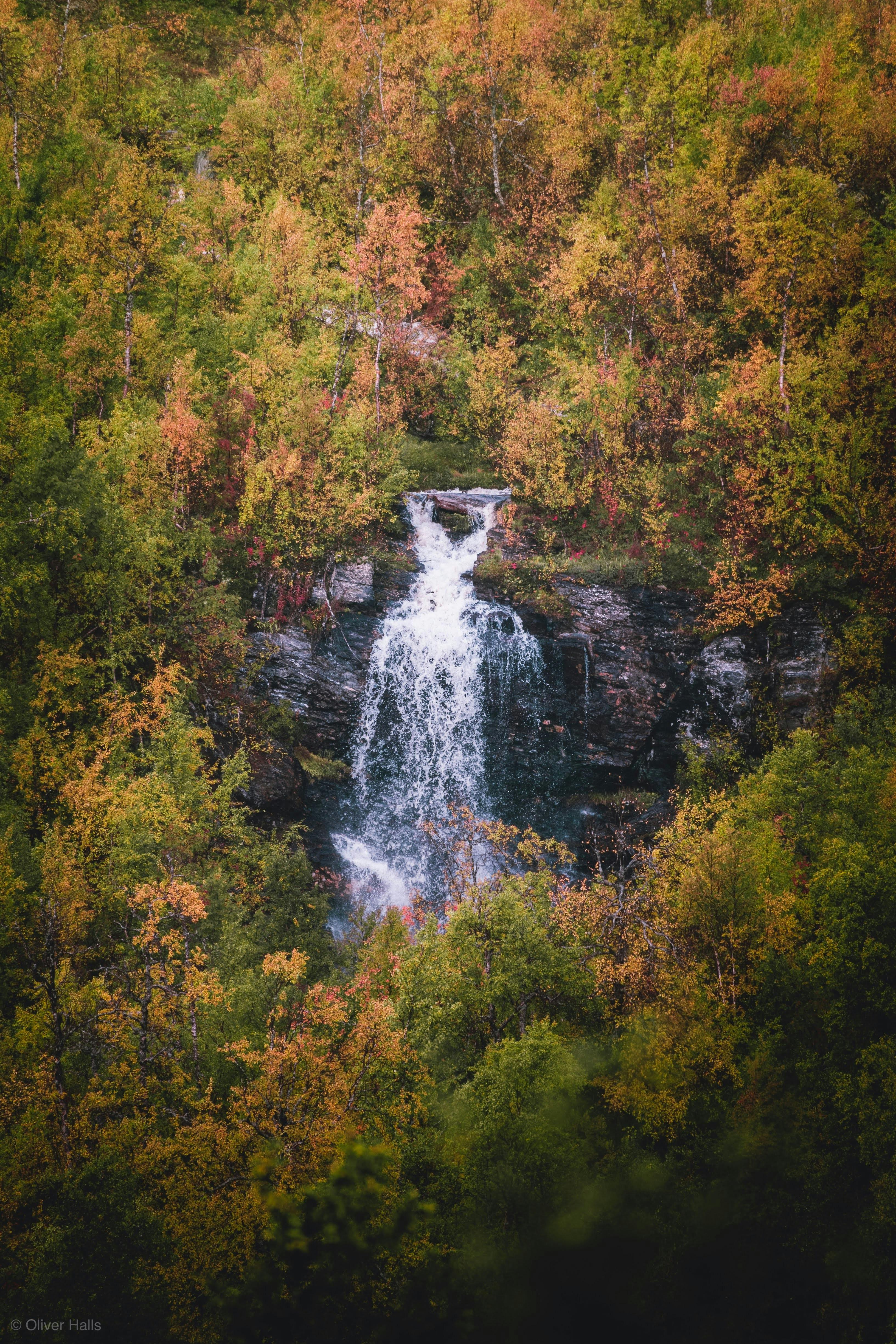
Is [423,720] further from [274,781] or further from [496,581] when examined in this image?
[496,581]

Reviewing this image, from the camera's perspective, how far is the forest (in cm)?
1487

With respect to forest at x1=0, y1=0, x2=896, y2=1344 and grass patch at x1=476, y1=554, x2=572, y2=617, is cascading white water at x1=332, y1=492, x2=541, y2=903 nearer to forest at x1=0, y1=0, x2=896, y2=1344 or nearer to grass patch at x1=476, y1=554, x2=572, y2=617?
grass patch at x1=476, y1=554, x2=572, y2=617

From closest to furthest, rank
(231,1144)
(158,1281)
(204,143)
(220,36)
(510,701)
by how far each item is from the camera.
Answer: (158,1281), (231,1144), (510,701), (204,143), (220,36)

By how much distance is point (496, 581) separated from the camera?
35.2m

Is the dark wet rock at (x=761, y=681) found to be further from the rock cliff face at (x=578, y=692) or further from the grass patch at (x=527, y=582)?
the grass patch at (x=527, y=582)

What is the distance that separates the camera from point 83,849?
911 inches

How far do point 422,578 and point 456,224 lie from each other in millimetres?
25606

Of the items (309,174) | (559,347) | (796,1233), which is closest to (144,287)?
(309,174)

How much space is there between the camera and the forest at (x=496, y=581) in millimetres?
14867

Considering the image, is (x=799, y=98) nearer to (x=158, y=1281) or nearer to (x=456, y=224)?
(x=456, y=224)

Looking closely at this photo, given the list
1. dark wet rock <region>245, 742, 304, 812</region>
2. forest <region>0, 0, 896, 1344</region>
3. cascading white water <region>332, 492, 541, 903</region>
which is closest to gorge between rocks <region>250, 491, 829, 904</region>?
cascading white water <region>332, 492, 541, 903</region>

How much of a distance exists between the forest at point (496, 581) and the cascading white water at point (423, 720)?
1.98 m

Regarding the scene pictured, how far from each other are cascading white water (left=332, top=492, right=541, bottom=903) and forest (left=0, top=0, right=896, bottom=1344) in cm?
198

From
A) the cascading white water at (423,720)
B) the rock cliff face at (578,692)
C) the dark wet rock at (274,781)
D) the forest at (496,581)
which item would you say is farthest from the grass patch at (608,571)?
the dark wet rock at (274,781)
